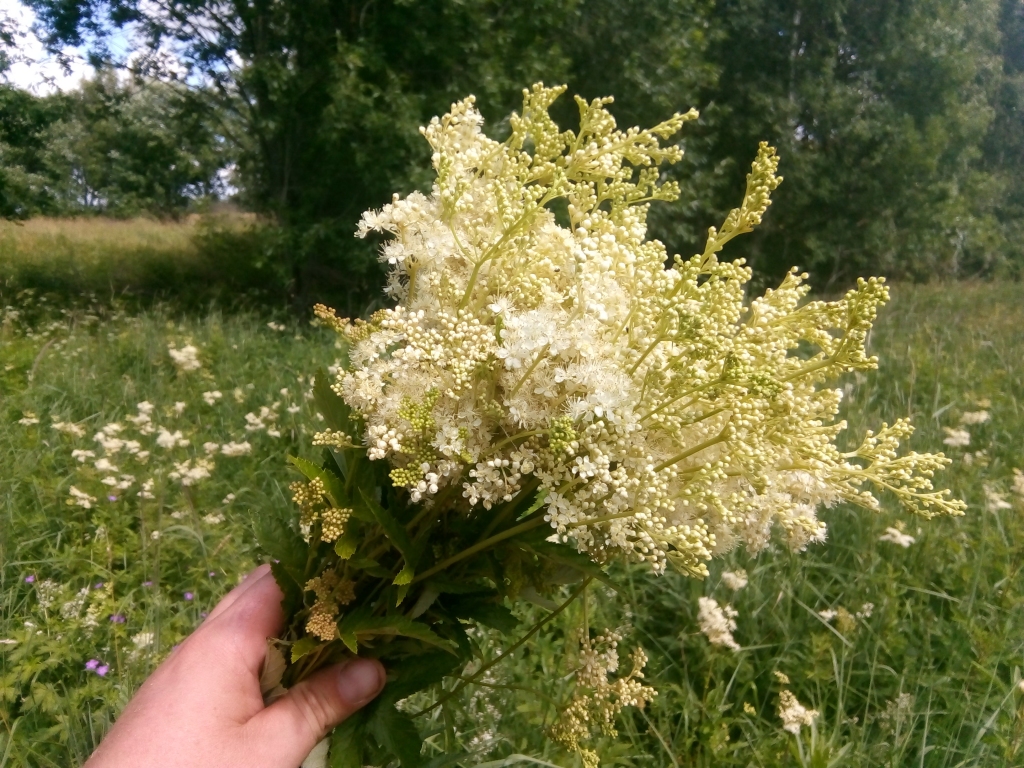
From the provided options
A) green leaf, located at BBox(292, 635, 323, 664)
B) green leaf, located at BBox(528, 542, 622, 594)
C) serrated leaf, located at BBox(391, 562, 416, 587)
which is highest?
serrated leaf, located at BBox(391, 562, 416, 587)

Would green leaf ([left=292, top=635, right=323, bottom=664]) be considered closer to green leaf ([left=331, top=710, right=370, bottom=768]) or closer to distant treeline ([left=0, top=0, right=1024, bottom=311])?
green leaf ([left=331, top=710, right=370, bottom=768])

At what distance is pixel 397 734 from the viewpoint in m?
1.28

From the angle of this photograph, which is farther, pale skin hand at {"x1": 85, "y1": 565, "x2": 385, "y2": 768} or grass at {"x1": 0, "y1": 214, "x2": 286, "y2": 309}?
grass at {"x1": 0, "y1": 214, "x2": 286, "y2": 309}

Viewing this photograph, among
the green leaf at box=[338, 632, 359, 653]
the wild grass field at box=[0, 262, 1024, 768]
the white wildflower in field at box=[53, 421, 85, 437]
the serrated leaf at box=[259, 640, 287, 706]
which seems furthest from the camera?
the white wildflower in field at box=[53, 421, 85, 437]

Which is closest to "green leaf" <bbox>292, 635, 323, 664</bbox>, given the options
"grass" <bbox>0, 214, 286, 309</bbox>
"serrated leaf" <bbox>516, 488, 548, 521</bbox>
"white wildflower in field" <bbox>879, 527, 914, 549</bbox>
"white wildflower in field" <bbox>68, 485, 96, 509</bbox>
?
"serrated leaf" <bbox>516, 488, 548, 521</bbox>

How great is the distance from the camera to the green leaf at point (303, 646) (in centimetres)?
122

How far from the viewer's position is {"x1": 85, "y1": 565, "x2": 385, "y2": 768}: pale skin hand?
4.02 ft

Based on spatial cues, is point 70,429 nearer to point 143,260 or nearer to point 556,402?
point 556,402

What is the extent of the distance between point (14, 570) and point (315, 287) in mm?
7031

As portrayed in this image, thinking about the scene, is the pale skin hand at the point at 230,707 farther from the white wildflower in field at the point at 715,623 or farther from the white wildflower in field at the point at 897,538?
the white wildflower in field at the point at 897,538

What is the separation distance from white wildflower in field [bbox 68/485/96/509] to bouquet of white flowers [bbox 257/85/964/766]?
173 centimetres

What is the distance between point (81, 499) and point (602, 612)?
2107mm

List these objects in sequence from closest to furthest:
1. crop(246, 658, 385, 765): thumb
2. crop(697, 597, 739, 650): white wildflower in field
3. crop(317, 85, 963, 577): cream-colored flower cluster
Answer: crop(317, 85, 963, 577): cream-colored flower cluster
crop(246, 658, 385, 765): thumb
crop(697, 597, 739, 650): white wildflower in field

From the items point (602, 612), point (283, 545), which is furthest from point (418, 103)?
point (283, 545)
